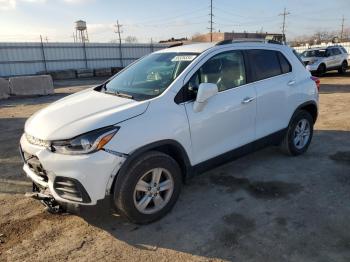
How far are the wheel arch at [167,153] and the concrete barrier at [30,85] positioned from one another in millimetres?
12594

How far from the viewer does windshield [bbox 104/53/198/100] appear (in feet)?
12.5

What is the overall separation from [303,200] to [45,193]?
2871 mm

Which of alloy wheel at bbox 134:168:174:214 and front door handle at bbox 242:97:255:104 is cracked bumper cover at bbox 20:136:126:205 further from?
front door handle at bbox 242:97:255:104

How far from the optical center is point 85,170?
3.00m

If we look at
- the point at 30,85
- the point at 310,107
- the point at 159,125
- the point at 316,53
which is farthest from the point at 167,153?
the point at 316,53

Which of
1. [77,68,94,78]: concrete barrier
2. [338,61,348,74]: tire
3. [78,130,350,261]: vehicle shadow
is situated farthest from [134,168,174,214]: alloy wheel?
[77,68,94,78]: concrete barrier

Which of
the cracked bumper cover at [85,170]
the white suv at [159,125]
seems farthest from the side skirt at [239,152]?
the cracked bumper cover at [85,170]

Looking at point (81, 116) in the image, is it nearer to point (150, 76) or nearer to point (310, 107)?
point (150, 76)

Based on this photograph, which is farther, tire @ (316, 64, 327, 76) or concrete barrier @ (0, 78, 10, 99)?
tire @ (316, 64, 327, 76)

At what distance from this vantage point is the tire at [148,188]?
126 inches

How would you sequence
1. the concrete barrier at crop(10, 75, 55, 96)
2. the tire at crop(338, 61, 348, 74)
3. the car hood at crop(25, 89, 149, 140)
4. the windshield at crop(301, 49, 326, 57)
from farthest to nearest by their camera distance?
the tire at crop(338, 61, 348, 74) → the windshield at crop(301, 49, 326, 57) → the concrete barrier at crop(10, 75, 55, 96) → the car hood at crop(25, 89, 149, 140)

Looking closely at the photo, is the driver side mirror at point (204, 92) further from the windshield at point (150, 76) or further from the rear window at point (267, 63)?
the rear window at point (267, 63)

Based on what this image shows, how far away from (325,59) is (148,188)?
1891cm

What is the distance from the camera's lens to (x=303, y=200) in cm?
399
